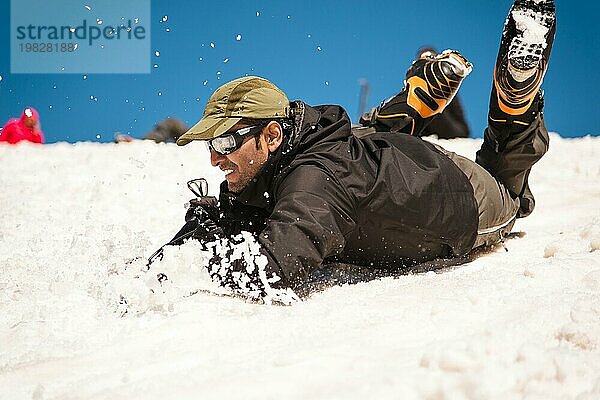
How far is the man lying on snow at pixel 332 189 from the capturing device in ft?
6.23

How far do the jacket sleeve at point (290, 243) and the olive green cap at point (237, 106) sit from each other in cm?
27

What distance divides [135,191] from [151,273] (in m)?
2.50

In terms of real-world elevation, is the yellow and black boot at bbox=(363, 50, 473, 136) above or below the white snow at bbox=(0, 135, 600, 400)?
above

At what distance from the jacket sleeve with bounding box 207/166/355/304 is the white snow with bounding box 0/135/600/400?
58 mm

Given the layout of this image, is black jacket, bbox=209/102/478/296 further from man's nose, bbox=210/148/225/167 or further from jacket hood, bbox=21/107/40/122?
jacket hood, bbox=21/107/40/122

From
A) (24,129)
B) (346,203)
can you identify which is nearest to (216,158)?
(346,203)

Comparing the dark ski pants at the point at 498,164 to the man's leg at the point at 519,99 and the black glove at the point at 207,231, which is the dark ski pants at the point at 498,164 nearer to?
the man's leg at the point at 519,99

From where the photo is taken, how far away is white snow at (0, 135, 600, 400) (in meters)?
1.11

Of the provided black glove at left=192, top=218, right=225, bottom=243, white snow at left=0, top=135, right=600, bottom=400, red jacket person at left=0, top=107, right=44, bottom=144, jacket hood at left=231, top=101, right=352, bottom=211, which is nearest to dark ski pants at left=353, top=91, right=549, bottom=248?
white snow at left=0, top=135, right=600, bottom=400

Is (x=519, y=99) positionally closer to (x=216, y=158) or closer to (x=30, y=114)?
(x=216, y=158)

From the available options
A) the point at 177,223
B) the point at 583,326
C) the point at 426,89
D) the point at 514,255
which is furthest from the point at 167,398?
the point at 177,223

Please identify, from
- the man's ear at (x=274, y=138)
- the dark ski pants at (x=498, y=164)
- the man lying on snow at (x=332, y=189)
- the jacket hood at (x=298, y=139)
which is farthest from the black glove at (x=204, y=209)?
the dark ski pants at (x=498, y=164)

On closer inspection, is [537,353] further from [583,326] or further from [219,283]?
[219,283]

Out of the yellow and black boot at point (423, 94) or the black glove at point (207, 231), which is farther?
the yellow and black boot at point (423, 94)
